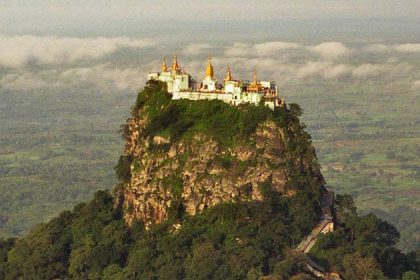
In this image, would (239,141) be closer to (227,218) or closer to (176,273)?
(227,218)

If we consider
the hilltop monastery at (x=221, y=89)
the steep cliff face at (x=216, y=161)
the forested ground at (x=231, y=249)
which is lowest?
the forested ground at (x=231, y=249)

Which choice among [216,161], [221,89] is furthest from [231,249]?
[221,89]

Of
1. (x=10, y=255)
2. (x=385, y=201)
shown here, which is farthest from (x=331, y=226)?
(x=385, y=201)

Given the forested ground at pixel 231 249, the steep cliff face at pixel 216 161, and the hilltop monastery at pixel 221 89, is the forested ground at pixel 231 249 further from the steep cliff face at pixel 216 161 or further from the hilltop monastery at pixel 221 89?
the hilltop monastery at pixel 221 89

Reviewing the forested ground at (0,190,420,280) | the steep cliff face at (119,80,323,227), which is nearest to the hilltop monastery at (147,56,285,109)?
the steep cliff face at (119,80,323,227)

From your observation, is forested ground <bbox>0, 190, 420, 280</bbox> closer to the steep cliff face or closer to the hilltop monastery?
the steep cliff face

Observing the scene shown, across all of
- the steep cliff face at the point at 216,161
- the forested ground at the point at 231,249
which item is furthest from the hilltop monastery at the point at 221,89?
the forested ground at the point at 231,249
